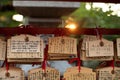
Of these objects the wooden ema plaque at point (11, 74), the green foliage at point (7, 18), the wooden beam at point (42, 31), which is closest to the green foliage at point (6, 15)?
the green foliage at point (7, 18)

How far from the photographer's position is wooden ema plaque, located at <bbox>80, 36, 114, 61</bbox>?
6.57 feet

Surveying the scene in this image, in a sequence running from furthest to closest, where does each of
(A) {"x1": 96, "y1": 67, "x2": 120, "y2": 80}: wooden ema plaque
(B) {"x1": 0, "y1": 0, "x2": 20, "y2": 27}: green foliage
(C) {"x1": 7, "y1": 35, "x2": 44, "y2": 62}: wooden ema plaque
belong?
(B) {"x1": 0, "y1": 0, "x2": 20, "y2": 27}: green foliage, (A) {"x1": 96, "y1": 67, "x2": 120, "y2": 80}: wooden ema plaque, (C) {"x1": 7, "y1": 35, "x2": 44, "y2": 62}: wooden ema plaque

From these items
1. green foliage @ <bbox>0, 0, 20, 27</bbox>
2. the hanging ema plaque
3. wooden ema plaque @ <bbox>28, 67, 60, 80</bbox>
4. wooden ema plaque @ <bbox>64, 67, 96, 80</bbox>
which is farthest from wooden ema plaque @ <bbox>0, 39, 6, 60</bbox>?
green foliage @ <bbox>0, 0, 20, 27</bbox>

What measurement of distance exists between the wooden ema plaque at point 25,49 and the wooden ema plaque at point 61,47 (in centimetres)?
7

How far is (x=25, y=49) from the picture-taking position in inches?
76.5

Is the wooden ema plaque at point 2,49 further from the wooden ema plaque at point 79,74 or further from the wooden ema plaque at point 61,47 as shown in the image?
the wooden ema plaque at point 79,74

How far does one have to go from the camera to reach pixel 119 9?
290 cm

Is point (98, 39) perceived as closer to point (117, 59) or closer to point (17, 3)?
point (117, 59)

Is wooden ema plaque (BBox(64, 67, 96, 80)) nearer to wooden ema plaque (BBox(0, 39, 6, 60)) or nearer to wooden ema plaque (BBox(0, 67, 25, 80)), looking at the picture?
wooden ema plaque (BBox(0, 67, 25, 80))

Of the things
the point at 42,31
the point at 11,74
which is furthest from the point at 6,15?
the point at 11,74

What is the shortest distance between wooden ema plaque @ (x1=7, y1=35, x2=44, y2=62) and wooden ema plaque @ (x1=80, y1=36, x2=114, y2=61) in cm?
26

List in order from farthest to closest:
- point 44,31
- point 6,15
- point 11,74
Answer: point 6,15 → point 44,31 → point 11,74

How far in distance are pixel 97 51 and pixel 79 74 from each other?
168mm

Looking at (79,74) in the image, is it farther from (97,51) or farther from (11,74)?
(11,74)
